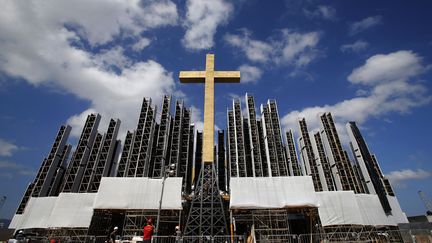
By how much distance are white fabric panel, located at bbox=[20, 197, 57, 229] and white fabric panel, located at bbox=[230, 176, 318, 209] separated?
56.6 ft

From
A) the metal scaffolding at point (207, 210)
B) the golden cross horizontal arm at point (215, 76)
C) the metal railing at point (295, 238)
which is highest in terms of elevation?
the golden cross horizontal arm at point (215, 76)

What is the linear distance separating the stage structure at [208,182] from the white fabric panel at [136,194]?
8 cm

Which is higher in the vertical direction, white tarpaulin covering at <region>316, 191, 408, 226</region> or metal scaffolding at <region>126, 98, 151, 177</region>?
metal scaffolding at <region>126, 98, 151, 177</region>

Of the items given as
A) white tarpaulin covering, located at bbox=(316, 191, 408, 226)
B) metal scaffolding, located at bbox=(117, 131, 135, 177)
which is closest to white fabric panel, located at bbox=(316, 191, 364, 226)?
white tarpaulin covering, located at bbox=(316, 191, 408, 226)

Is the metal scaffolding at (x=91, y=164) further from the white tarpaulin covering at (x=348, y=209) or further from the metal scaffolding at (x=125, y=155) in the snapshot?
the white tarpaulin covering at (x=348, y=209)

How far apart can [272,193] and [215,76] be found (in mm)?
11045

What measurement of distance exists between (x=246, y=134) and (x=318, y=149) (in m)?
11.1

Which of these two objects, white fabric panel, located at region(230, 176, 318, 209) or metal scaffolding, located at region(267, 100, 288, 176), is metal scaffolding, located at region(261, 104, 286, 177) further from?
white fabric panel, located at region(230, 176, 318, 209)

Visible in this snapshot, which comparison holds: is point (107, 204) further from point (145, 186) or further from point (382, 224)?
point (382, 224)

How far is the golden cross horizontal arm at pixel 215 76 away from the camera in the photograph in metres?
20.5

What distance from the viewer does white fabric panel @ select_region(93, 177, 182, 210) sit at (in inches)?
791

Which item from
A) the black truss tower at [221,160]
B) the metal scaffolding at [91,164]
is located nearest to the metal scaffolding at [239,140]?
the black truss tower at [221,160]

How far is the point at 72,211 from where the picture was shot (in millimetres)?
20406

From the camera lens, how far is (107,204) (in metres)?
20.0
